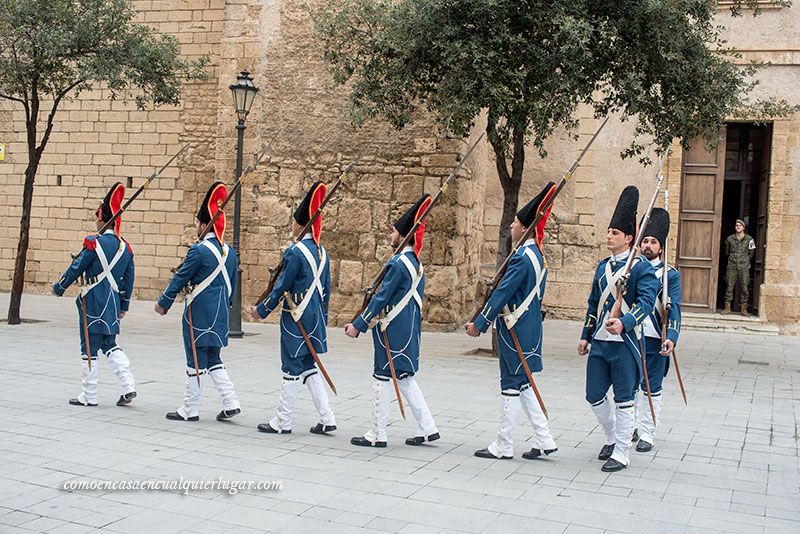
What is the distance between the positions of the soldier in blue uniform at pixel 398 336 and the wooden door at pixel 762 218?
10.9 metres

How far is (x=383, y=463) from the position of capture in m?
6.11

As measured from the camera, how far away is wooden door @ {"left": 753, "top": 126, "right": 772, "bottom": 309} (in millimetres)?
15836

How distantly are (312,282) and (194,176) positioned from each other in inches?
438

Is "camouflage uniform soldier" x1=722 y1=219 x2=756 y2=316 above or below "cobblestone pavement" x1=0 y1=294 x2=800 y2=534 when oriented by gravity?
above

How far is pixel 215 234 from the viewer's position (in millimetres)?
7422

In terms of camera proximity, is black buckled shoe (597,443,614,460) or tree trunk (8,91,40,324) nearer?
black buckled shoe (597,443,614,460)

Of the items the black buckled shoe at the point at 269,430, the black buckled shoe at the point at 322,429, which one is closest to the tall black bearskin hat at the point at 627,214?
the black buckled shoe at the point at 322,429

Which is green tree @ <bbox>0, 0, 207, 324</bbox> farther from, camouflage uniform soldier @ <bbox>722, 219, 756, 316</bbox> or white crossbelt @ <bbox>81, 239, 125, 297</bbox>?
camouflage uniform soldier @ <bbox>722, 219, 756, 316</bbox>

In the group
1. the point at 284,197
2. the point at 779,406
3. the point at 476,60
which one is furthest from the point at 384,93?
the point at 779,406

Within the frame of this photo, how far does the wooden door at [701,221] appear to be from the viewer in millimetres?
16125

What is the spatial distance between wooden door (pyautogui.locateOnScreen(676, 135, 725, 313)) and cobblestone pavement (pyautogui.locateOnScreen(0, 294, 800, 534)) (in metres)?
6.00

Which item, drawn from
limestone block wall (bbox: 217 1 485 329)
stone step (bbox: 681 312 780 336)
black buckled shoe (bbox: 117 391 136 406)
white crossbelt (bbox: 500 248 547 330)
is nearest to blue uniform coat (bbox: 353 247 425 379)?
white crossbelt (bbox: 500 248 547 330)

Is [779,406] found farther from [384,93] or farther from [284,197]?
[284,197]

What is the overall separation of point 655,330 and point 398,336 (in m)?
1.92
